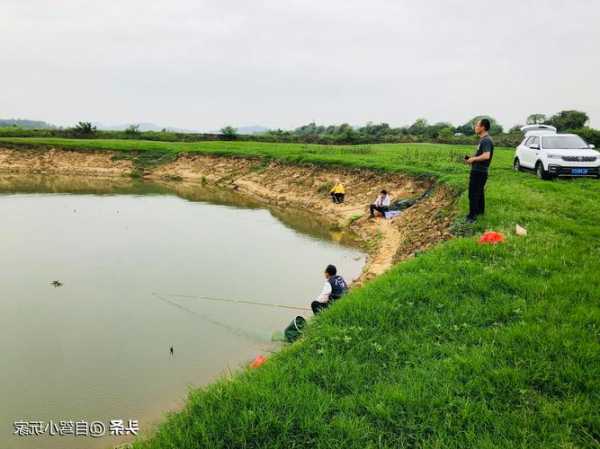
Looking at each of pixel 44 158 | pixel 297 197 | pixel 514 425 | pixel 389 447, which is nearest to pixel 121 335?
pixel 389 447

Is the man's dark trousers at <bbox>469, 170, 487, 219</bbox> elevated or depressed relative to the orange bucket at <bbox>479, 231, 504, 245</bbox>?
elevated

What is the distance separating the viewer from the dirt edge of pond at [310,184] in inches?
614

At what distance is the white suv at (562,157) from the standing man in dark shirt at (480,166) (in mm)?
7270

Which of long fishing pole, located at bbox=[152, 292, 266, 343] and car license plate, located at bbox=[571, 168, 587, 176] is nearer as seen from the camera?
long fishing pole, located at bbox=[152, 292, 266, 343]

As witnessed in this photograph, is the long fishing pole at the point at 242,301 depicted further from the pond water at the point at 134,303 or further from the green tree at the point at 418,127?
the green tree at the point at 418,127

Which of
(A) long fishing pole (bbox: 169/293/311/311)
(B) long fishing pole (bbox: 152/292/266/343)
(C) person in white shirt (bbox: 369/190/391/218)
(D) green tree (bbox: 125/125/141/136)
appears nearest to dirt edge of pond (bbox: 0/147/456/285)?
(C) person in white shirt (bbox: 369/190/391/218)

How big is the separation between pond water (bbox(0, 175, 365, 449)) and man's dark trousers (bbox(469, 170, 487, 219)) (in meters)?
4.55

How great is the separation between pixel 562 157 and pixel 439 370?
14.8 m

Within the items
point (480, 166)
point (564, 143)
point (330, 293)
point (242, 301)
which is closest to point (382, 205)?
point (564, 143)

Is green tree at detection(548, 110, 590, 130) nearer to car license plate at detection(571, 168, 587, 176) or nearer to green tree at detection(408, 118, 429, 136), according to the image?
green tree at detection(408, 118, 429, 136)

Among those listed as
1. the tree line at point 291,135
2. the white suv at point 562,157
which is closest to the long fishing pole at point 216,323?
the white suv at point 562,157

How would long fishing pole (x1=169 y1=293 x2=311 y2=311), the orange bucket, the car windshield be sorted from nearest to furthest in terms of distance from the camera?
1. the orange bucket
2. long fishing pole (x1=169 y1=293 x2=311 y2=311)
3. the car windshield

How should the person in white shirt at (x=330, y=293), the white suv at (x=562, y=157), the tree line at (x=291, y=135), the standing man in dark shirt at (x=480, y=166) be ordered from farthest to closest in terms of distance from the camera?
the tree line at (x=291, y=135)
the white suv at (x=562, y=157)
the standing man in dark shirt at (x=480, y=166)
the person in white shirt at (x=330, y=293)

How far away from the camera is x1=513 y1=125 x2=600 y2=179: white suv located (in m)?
16.5
